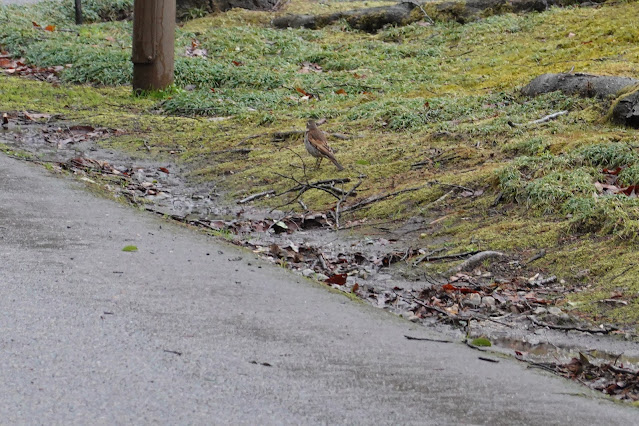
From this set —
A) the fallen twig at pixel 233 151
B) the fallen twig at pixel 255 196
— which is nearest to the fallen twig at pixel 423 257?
the fallen twig at pixel 255 196

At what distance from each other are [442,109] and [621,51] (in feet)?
10.1

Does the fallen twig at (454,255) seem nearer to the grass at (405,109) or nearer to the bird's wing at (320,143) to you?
the grass at (405,109)

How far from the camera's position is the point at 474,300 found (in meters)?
5.02

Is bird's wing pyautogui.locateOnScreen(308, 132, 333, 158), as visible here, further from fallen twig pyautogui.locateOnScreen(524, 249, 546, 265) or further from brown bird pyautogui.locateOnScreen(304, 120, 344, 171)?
fallen twig pyautogui.locateOnScreen(524, 249, 546, 265)

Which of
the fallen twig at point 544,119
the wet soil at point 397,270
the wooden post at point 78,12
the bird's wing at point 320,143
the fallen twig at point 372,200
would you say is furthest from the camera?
the wooden post at point 78,12

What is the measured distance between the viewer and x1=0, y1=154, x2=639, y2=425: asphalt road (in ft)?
9.80

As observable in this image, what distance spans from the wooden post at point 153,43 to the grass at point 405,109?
10.5 inches

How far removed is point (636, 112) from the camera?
291 inches

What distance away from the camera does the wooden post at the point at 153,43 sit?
11336 mm

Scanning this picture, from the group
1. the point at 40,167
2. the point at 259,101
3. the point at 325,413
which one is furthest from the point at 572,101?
the point at 325,413

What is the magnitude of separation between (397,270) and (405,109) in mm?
4131

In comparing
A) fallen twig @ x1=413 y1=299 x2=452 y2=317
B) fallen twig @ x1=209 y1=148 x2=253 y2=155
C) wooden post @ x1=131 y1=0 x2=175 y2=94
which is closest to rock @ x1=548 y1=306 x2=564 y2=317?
fallen twig @ x1=413 y1=299 x2=452 y2=317

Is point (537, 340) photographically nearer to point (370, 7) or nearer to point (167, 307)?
point (167, 307)

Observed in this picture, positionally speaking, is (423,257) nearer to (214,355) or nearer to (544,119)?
(214,355)
